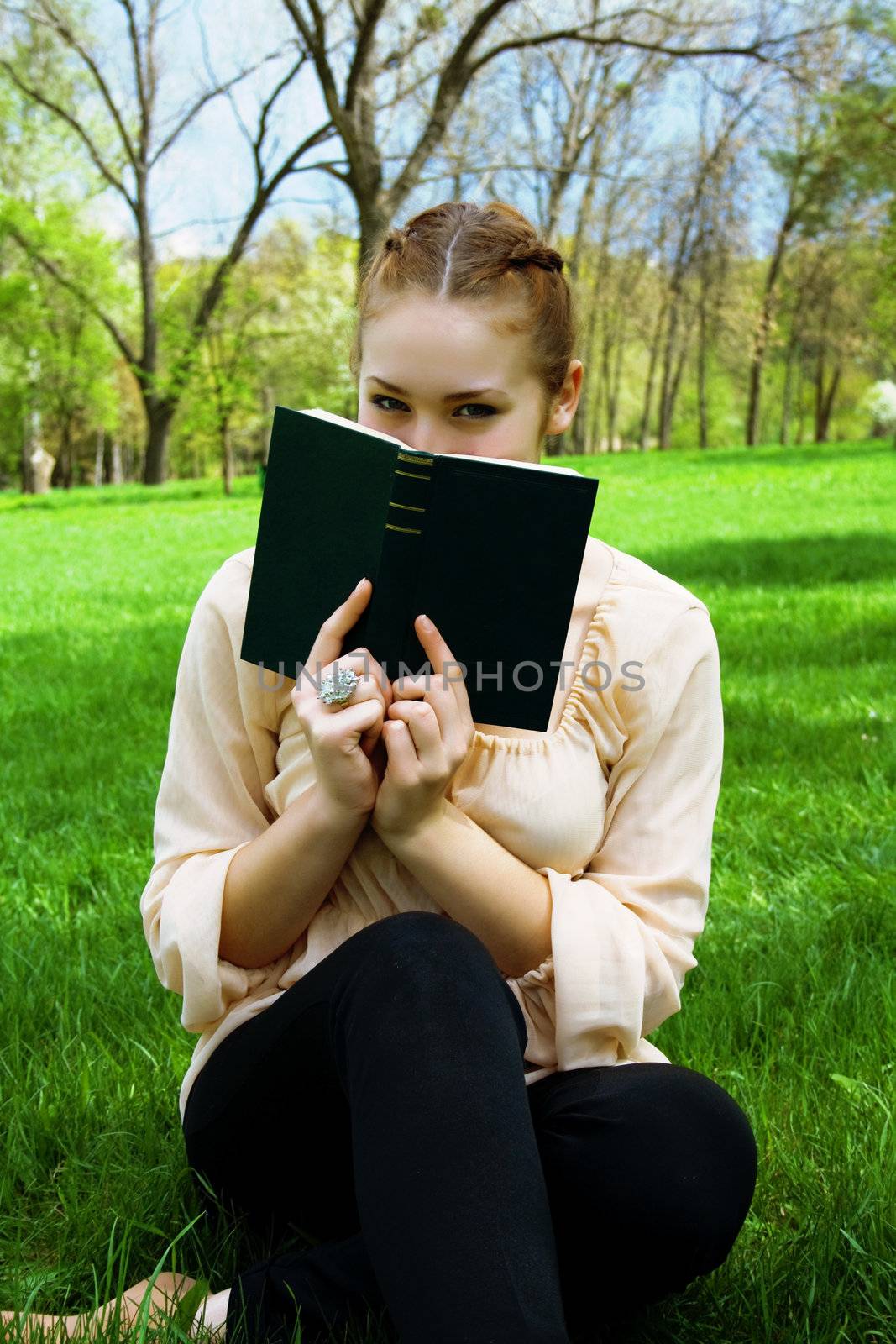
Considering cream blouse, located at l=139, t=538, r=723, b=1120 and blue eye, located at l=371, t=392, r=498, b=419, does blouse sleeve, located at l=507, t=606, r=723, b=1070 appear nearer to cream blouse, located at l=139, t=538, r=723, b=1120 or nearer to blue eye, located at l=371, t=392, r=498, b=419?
cream blouse, located at l=139, t=538, r=723, b=1120

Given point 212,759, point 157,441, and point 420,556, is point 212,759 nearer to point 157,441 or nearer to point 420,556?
point 420,556

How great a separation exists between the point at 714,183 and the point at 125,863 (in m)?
11.8

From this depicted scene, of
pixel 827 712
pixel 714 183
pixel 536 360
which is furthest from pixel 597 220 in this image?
pixel 536 360

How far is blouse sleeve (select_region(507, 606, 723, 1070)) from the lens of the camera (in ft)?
4.83

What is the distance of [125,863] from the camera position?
3.13 meters

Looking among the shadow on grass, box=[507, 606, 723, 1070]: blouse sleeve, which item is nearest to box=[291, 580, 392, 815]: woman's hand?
box=[507, 606, 723, 1070]: blouse sleeve

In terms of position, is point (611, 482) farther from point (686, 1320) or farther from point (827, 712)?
point (686, 1320)

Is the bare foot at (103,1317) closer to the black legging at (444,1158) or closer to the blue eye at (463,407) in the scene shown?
the black legging at (444,1158)

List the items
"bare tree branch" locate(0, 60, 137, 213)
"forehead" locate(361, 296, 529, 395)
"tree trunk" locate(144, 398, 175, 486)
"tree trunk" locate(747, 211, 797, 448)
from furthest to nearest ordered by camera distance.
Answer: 1. "tree trunk" locate(747, 211, 797, 448)
2. "tree trunk" locate(144, 398, 175, 486)
3. "bare tree branch" locate(0, 60, 137, 213)
4. "forehead" locate(361, 296, 529, 395)

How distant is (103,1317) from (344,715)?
76 cm

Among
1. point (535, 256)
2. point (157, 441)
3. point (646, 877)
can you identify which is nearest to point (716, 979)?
point (646, 877)

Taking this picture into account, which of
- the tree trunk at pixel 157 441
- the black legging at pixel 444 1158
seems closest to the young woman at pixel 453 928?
the black legging at pixel 444 1158

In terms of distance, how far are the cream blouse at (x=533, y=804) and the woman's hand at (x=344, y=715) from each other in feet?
0.58

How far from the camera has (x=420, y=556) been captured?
1.43 m
